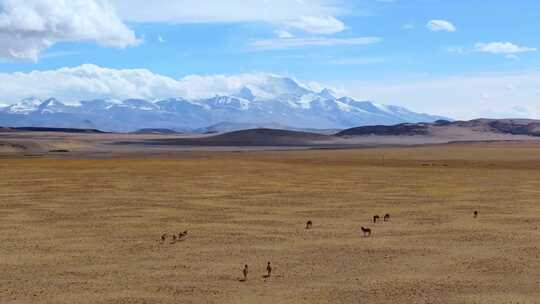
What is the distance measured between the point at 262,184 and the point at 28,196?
11.1 meters

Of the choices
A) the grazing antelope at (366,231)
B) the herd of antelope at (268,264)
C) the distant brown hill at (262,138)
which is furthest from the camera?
the distant brown hill at (262,138)

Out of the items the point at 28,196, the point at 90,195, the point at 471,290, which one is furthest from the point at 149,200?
the point at 471,290

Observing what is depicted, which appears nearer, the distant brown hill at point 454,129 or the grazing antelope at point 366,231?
the grazing antelope at point 366,231

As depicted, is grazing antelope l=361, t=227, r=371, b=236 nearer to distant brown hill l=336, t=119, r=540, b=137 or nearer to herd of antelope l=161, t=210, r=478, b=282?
herd of antelope l=161, t=210, r=478, b=282

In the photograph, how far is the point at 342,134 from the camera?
174625 millimetres

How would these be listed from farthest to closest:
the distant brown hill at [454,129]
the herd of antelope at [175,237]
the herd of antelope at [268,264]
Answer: the distant brown hill at [454,129]
the herd of antelope at [175,237]
the herd of antelope at [268,264]

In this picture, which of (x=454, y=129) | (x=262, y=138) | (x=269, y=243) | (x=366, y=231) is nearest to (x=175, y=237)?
(x=269, y=243)

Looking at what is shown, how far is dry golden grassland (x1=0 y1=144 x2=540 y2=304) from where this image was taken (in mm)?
14453

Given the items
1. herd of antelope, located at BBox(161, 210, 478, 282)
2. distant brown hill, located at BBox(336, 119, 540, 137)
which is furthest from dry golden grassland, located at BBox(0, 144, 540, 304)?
distant brown hill, located at BBox(336, 119, 540, 137)

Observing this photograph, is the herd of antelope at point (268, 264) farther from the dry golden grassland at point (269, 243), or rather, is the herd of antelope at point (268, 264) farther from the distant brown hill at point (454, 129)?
the distant brown hill at point (454, 129)

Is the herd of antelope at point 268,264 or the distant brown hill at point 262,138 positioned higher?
the distant brown hill at point 262,138

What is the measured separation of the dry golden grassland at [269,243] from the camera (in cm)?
1445

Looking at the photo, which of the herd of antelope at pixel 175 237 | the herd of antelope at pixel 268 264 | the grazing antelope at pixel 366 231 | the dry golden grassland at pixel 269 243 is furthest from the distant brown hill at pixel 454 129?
the herd of antelope at pixel 175 237

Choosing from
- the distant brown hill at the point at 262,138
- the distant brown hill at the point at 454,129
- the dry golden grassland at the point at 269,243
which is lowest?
the dry golden grassland at the point at 269,243
